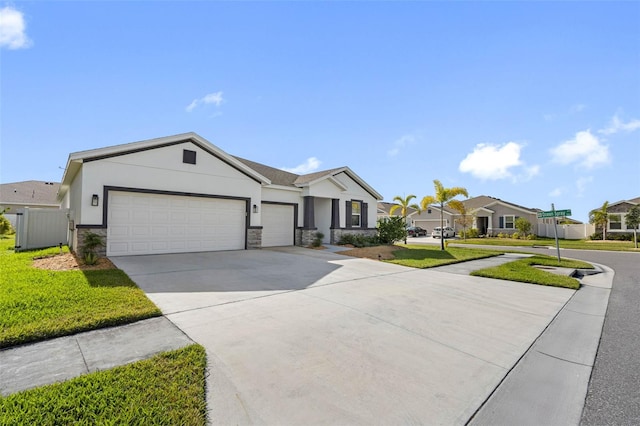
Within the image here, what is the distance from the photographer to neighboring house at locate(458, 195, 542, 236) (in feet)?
111

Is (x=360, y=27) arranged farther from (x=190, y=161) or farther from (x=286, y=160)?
(x=286, y=160)

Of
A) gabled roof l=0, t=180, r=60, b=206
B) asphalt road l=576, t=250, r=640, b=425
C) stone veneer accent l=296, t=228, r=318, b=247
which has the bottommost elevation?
asphalt road l=576, t=250, r=640, b=425

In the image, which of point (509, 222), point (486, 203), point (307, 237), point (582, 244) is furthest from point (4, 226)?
point (486, 203)

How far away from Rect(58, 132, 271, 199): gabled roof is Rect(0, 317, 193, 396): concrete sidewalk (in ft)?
27.4

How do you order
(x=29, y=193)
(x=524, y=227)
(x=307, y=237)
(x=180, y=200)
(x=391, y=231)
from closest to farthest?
(x=180, y=200) < (x=307, y=237) < (x=391, y=231) < (x=29, y=193) < (x=524, y=227)

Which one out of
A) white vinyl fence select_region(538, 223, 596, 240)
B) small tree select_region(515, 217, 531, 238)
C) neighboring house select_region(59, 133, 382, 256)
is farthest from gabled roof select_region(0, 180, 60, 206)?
white vinyl fence select_region(538, 223, 596, 240)

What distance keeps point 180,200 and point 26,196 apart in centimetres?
2842

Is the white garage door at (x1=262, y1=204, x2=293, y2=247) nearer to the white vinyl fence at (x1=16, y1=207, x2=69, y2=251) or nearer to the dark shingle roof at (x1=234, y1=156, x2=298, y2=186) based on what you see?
the dark shingle roof at (x1=234, y1=156, x2=298, y2=186)

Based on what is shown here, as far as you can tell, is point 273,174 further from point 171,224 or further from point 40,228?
point 40,228

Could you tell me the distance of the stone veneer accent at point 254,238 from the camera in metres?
13.8

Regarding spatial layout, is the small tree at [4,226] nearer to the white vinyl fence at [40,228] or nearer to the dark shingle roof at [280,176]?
the white vinyl fence at [40,228]

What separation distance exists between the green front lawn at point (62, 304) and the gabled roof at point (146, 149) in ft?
14.3

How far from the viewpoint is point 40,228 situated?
44.0 ft

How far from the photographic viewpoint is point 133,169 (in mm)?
10852
